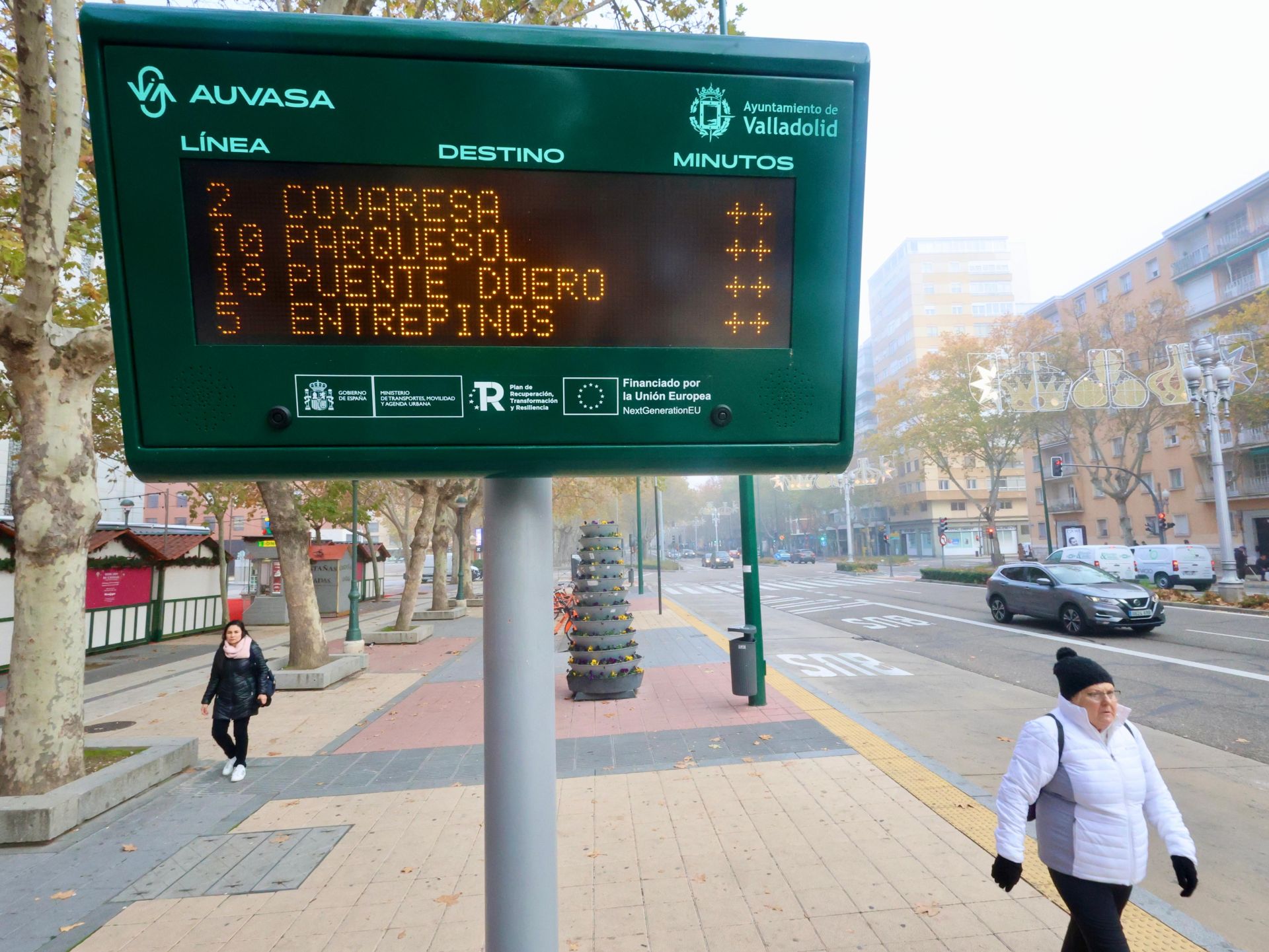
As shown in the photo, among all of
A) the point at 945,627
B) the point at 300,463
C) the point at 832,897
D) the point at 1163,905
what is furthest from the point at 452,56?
the point at 945,627

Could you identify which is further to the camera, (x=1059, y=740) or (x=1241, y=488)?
(x=1241, y=488)

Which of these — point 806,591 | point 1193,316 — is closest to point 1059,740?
point 806,591

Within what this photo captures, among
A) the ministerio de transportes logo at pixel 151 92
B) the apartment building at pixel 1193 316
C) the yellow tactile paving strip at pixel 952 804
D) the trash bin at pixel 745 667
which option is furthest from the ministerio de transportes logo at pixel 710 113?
the apartment building at pixel 1193 316

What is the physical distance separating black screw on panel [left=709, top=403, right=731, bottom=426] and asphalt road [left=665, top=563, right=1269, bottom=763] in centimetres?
826

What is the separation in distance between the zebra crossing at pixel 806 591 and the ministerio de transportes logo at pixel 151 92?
22.1 m

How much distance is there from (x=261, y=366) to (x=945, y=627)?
18.5 m

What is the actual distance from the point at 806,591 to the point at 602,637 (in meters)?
24.1

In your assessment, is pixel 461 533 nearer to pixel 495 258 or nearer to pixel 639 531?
pixel 639 531

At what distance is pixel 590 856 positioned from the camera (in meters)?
5.12

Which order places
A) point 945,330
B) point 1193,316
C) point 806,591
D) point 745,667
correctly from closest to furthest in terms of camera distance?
1. point 745,667
2. point 806,591
3. point 1193,316
4. point 945,330

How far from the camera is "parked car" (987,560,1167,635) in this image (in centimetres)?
1505

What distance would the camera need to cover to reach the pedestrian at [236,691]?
7363 mm

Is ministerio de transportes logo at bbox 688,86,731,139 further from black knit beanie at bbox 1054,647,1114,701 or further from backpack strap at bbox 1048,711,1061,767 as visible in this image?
backpack strap at bbox 1048,711,1061,767

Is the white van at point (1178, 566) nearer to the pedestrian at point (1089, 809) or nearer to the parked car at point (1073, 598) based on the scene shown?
the parked car at point (1073, 598)
